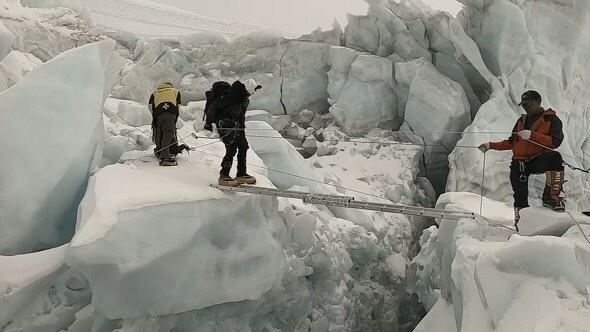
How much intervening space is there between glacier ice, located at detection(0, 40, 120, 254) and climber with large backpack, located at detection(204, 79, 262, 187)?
4.46 ft

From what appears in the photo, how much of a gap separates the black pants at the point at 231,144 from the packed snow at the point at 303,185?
23cm

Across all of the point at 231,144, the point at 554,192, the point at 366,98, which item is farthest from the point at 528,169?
the point at 366,98

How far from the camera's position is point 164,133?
14.7 feet

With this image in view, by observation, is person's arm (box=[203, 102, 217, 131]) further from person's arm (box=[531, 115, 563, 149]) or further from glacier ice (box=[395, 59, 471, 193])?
glacier ice (box=[395, 59, 471, 193])

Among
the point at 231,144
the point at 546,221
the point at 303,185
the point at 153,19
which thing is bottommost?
the point at 153,19

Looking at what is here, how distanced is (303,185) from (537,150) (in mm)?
3031

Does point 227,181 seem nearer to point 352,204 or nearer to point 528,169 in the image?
point 352,204

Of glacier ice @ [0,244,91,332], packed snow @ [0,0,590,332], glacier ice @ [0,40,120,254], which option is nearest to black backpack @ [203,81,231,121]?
packed snow @ [0,0,590,332]

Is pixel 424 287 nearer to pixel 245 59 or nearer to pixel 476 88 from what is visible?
pixel 476 88

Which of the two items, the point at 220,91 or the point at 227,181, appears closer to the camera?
the point at 227,181

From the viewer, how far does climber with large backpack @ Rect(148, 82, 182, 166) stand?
4455 millimetres

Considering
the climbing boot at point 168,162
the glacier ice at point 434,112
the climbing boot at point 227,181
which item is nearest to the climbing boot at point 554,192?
the climbing boot at point 227,181

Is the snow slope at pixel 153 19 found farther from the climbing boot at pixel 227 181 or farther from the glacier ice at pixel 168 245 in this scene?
the glacier ice at pixel 168 245

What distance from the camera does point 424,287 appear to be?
581cm
